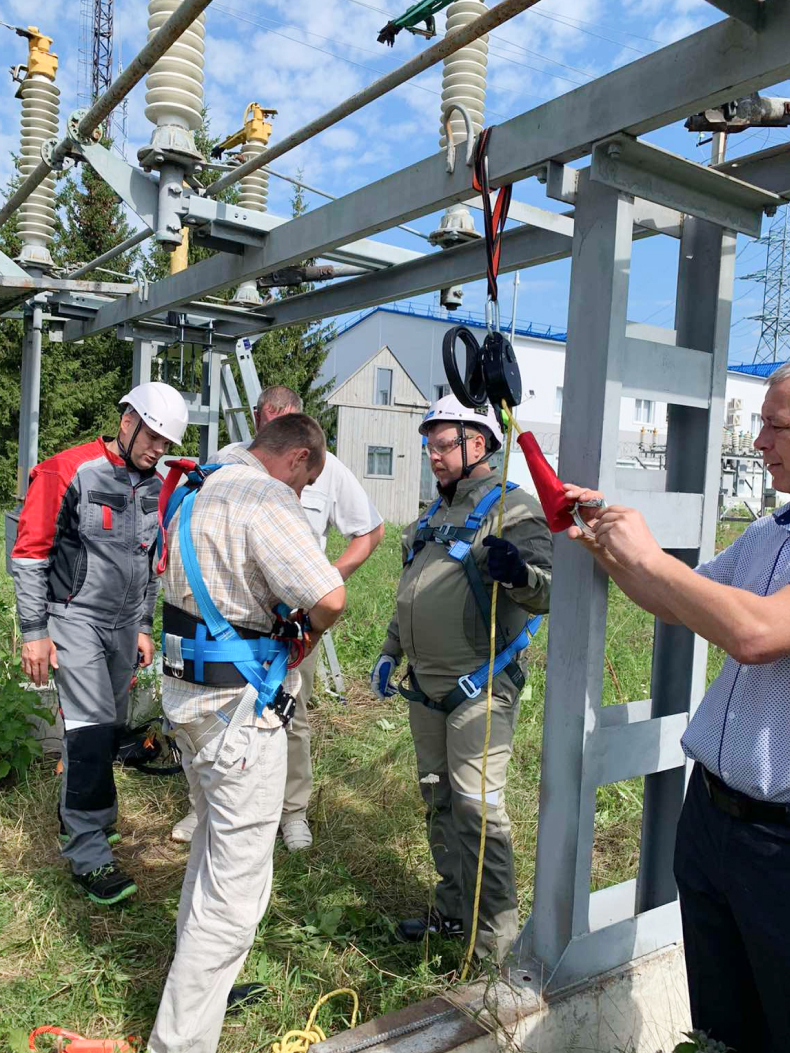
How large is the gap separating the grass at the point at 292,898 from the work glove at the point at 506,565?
1410 mm

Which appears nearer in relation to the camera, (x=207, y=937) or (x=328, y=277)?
(x=207, y=937)

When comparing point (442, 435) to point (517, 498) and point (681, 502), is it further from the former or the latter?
point (681, 502)

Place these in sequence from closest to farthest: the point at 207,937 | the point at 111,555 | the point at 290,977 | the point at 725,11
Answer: the point at 725,11 < the point at 207,937 < the point at 290,977 < the point at 111,555

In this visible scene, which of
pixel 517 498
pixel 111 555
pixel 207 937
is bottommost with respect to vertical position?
pixel 207 937

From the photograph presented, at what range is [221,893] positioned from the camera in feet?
8.92

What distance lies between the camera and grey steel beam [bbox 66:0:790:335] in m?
2.02

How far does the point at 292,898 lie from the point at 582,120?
3.41 m

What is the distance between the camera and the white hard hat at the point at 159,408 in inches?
162

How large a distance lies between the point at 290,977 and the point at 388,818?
147 centimetres

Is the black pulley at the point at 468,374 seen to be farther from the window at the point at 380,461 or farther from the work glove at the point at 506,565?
the window at the point at 380,461

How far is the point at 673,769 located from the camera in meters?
2.99

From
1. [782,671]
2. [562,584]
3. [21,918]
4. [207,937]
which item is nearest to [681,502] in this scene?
[562,584]

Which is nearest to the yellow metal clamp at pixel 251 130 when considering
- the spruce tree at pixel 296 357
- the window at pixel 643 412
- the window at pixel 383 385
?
the spruce tree at pixel 296 357

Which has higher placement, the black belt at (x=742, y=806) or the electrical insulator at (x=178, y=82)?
the electrical insulator at (x=178, y=82)
